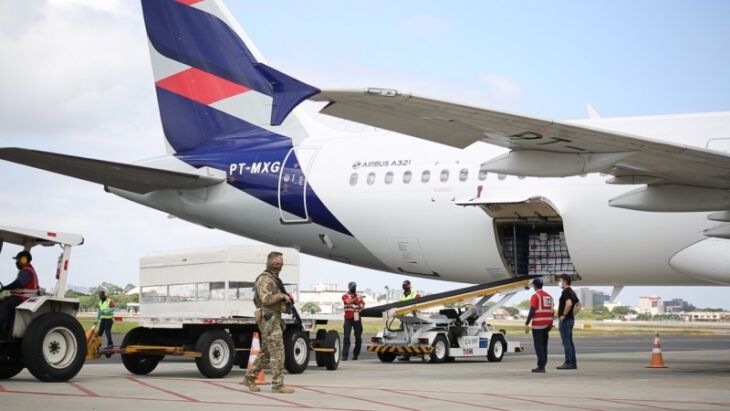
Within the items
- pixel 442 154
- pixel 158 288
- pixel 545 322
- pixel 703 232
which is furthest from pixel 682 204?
pixel 158 288

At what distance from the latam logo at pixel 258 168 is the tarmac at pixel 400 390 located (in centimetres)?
633

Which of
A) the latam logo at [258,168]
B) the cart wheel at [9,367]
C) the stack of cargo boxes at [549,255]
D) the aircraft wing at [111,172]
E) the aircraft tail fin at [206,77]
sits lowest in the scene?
the cart wheel at [9,367]

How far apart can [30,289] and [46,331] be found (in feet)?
2.88

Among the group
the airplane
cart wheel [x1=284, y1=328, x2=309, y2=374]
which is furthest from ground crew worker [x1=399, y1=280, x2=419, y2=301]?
cart wheel [x1=284, y1=328, x2=309, y2=374]

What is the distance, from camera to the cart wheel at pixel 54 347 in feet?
41.7

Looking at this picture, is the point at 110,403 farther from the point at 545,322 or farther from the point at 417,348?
the point at 417,348

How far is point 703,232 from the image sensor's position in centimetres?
1772

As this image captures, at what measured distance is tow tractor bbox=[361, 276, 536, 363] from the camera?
20531 mm

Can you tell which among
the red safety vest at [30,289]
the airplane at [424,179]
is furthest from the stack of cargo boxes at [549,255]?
the red safety vest at [30,289]

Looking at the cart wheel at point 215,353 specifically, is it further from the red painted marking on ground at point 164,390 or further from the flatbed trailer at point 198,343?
the red painted marking on ground at point 164,390

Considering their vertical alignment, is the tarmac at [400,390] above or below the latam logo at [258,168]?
below

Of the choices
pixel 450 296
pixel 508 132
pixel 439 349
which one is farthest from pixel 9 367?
pixel 450 296

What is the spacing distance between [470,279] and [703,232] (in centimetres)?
593

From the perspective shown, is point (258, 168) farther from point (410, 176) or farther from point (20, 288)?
point (20, 288)
